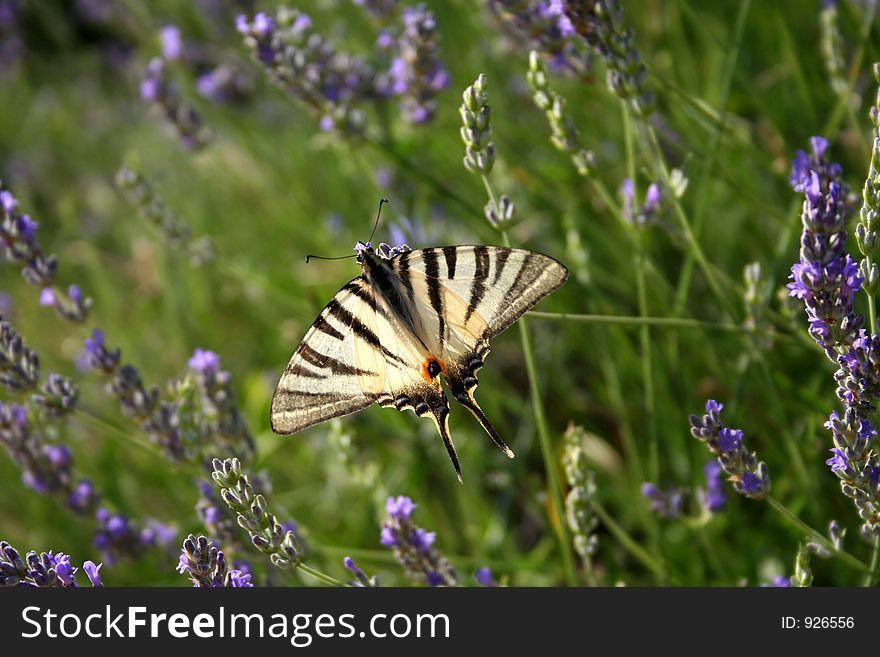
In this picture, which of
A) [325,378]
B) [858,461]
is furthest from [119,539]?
[858,461]

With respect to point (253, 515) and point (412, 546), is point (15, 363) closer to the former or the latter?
point (253, 515)

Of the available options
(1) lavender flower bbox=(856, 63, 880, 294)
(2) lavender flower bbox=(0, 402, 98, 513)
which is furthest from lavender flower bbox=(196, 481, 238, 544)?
(1) lavender flower bbox=(856, 63, 880, 294)

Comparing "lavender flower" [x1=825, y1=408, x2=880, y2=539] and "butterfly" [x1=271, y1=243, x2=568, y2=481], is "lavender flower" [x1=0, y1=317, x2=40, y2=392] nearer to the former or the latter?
"butterfly" [x1=271, y1=243, x2=568, y2=481]

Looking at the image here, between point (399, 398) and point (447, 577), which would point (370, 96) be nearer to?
point (399, 398)

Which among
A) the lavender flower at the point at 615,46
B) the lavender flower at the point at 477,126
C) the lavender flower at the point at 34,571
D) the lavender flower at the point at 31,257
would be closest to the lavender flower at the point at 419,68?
the lavender flower at the point at 615,46

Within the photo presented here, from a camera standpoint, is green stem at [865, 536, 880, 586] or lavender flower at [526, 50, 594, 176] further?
lavender flower at [526, 50, 594, 176]
